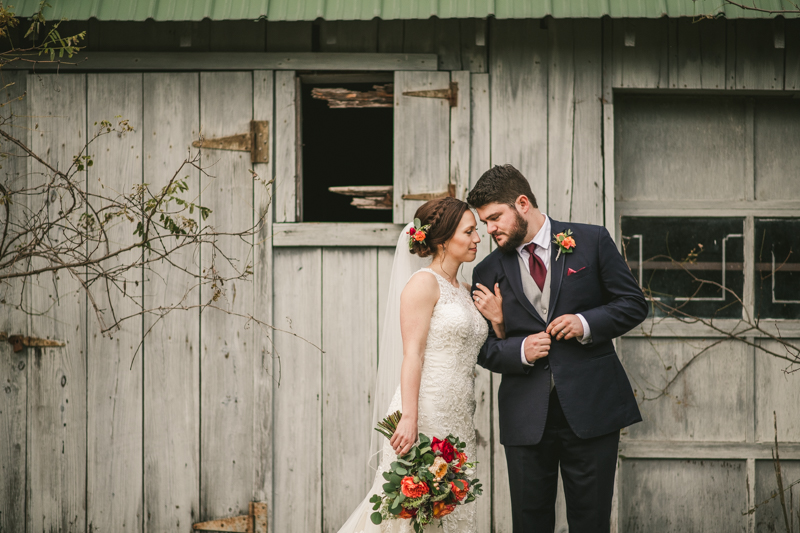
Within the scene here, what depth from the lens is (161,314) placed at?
361cm

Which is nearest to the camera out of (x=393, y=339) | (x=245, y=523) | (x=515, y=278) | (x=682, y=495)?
(x=515, y=278)

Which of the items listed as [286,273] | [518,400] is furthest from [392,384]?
[286,273]

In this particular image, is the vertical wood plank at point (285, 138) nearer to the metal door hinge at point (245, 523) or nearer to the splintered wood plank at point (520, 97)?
the splintered wood plank at point (520, 97)

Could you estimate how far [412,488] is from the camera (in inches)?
97.9

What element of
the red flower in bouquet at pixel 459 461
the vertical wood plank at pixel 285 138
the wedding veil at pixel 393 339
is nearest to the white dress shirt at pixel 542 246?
the wedding veil at pixel 393 339

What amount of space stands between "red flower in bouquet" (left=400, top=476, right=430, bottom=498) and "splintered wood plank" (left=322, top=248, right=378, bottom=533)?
3.57 ft

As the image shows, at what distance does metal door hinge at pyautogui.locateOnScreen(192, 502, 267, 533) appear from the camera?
353 cm

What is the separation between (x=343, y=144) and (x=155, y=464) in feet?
9.55

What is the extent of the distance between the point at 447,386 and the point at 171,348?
181cm

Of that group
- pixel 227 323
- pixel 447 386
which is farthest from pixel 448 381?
pixel 227 323

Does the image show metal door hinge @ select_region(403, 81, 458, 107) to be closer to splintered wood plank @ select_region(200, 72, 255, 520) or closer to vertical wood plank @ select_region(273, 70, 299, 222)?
vertical wood plank @ select_region(273, 70, 299, 222)

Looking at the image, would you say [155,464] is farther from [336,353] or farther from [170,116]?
[170,116]

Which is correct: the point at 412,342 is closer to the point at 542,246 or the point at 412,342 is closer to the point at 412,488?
the point at 412,488

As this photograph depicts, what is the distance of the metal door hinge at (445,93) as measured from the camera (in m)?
3.57
